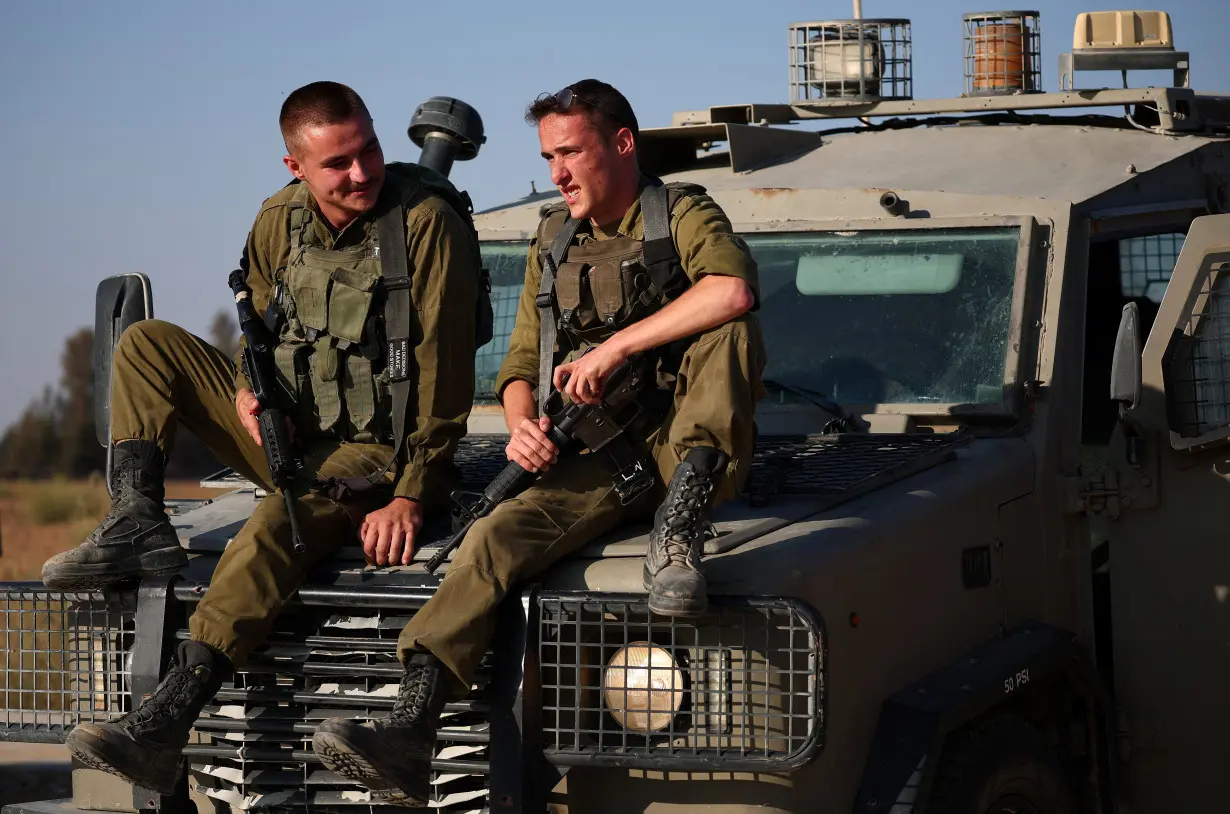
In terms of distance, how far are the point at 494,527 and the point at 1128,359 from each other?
1.72m

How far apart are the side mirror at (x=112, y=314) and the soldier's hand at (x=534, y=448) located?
126cm

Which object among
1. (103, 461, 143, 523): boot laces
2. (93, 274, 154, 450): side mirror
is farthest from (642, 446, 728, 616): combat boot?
(93, 274, 154, 450): side mirror

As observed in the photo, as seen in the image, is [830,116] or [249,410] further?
[830,116]

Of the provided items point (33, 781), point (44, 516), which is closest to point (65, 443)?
point (44, 516)

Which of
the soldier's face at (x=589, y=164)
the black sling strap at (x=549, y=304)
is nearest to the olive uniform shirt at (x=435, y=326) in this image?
the black sling strap at (x=549, y=304)

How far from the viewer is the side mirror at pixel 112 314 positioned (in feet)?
15.8

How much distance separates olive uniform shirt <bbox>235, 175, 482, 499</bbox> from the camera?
445 cm

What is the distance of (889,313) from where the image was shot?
5332 mm

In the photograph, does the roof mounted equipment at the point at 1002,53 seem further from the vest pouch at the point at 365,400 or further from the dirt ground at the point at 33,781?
the dirt ground at the point at 33,781

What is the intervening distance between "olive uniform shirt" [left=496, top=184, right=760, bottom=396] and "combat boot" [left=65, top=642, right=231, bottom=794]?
1117 mm

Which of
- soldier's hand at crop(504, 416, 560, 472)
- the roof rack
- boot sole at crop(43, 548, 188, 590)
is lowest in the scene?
boot sole at crop(43, 548, 188, 590)

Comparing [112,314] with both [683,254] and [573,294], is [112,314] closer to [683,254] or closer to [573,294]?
[573,294]

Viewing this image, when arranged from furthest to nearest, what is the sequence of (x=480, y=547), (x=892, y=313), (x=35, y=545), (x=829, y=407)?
(x=35, y=545) → (x=892, y=313) → (x=829, y=407) → (x=480, y=547)

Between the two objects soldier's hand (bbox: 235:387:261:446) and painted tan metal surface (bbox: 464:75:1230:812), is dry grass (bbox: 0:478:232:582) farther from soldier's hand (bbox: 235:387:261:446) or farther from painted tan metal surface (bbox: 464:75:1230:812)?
soldier's hand (bbox: 235:387:261:446)
